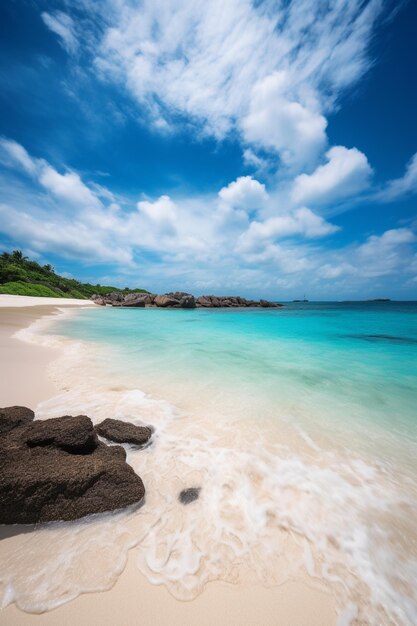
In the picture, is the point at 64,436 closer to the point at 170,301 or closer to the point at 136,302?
the point at 170,301

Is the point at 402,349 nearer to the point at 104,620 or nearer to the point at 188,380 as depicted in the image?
the point at 188,380

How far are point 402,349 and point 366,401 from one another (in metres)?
8.93

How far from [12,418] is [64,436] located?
41.1 inches

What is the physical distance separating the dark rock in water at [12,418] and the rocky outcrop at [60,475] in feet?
0.16

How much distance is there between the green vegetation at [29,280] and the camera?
42.7 metres

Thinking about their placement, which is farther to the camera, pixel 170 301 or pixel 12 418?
pixel 170 301

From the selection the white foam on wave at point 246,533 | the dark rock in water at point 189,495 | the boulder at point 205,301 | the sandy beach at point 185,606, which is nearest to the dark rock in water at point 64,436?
the white foam on wave at point 246,533

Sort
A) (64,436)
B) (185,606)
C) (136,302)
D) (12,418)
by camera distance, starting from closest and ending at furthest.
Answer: (185,606) < (64,436) < (12,418) < (136,302)

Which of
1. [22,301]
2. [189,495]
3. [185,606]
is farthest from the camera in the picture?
[22,301]

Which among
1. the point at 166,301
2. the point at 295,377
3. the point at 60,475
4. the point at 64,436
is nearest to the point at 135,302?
the point at 166,301

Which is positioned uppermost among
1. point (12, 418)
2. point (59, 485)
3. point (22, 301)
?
point (22, 301)

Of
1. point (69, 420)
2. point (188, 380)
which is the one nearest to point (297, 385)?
point (188, 380)

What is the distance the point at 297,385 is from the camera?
657 cm

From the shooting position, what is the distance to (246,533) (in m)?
2.31
